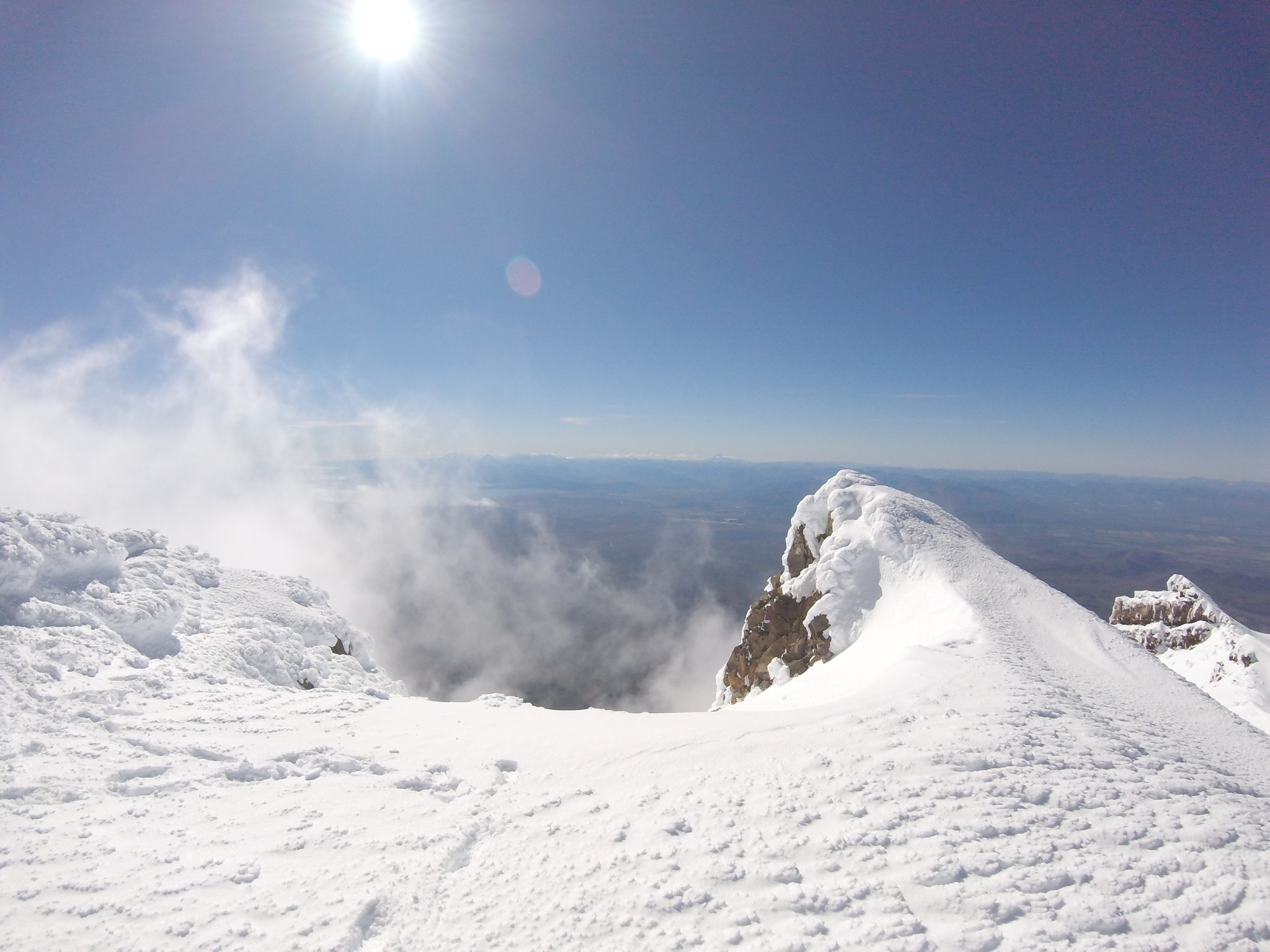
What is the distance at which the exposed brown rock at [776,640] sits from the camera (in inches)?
940

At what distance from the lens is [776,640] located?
29.5m

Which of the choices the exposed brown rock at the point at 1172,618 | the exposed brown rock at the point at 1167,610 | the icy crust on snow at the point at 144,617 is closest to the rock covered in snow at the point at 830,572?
the icy crust on snow at the point at 144,617

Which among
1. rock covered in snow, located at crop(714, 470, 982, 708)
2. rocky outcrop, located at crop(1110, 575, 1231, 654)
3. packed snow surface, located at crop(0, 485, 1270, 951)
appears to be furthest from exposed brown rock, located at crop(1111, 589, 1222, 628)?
packed snow surface, located at crop(0, 485, 1270, 951)

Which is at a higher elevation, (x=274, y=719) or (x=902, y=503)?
(x=902, y=503)

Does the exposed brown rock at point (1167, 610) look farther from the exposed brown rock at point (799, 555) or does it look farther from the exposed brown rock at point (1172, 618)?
the exposed brown rock at point (799, 555)

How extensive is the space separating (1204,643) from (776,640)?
43.9 meters

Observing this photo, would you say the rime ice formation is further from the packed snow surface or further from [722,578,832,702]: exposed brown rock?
the packed snow surface

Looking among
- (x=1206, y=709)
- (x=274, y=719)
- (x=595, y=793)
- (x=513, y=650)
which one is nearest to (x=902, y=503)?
(x=1206, y=709)

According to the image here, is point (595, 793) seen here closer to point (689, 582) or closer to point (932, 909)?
point (932, 909)

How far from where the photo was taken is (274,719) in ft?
38.2

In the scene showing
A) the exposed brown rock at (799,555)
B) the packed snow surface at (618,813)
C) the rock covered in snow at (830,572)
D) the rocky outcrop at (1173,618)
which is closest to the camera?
the packed snow surface at (618,813)

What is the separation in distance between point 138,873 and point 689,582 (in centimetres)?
17660

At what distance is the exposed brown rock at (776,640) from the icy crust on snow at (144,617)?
62.2 ft

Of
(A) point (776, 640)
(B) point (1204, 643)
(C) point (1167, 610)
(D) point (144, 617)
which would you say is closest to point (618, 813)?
(D) point (144, 617)
